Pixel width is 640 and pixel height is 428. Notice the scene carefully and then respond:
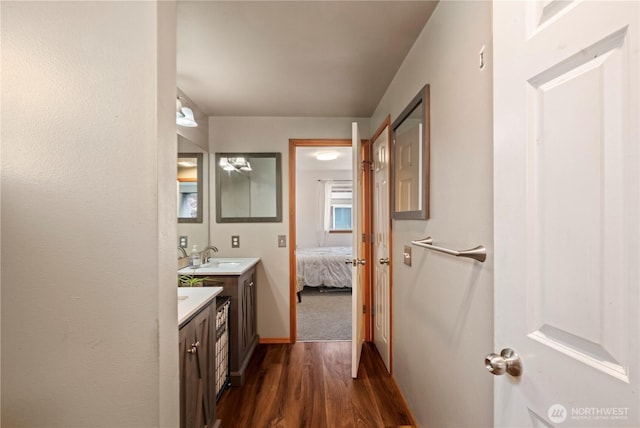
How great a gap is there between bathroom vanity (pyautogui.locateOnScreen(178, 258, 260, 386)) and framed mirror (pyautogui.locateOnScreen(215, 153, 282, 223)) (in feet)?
1.85

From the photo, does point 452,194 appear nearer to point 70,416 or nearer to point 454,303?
point 454,303

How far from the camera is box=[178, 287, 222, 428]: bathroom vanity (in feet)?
4.07

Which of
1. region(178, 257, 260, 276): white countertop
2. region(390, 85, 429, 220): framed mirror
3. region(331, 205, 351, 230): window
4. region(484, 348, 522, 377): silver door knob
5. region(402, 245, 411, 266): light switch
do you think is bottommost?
region(178, 257, 260, 276): white countertop

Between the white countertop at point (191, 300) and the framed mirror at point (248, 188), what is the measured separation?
1.33 meters

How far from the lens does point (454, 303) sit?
1204 mm

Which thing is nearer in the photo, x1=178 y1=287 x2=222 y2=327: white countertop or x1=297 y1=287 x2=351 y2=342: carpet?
x1=178 y1=287 x2=222 y2=327: white countertop

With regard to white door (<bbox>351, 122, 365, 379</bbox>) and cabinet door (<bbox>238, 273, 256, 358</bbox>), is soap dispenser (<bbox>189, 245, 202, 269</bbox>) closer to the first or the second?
cabinet door (<bbox>238, 273, 256, 358</bbox>)

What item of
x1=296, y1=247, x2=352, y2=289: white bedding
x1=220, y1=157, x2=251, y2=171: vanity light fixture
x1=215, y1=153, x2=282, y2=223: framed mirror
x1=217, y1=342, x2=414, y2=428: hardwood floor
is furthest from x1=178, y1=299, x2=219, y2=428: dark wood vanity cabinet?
x1=296, y1=247, x2=352, y2=289: white bedding

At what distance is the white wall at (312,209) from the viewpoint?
246 inches

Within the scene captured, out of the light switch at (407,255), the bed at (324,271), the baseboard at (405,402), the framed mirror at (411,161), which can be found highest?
the framed mirror at (411,161)

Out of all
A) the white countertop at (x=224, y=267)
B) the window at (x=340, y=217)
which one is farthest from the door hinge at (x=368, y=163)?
the window at (x=340, y=217)

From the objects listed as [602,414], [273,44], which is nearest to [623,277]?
[602,414]

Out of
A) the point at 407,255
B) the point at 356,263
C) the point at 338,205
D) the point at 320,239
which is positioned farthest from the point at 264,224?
the point at 338,205

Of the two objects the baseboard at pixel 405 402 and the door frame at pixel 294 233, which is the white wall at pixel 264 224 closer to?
the door frame at pixel 294 233
